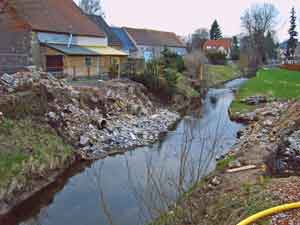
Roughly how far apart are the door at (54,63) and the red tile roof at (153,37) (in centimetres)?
2380

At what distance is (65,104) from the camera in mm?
18094

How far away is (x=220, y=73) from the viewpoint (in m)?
52.3

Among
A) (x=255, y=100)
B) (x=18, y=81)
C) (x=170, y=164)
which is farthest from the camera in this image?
(x=255, y=100)

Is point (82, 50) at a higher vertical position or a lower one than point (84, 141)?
higher

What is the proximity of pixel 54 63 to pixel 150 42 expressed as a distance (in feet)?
91.0

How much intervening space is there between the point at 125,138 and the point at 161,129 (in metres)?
3.57

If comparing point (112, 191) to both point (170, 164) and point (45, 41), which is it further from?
point (45, 41)

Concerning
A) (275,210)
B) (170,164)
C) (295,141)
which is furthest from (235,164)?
(275,210)

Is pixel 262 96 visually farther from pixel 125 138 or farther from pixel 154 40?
pixel 154 40

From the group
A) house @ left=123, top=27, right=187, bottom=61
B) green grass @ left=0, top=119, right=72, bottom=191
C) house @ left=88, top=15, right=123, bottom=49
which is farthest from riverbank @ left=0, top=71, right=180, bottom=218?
house @ left=123, top=27, right=187, bottom=61

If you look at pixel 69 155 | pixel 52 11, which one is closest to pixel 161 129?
pixel 69 155

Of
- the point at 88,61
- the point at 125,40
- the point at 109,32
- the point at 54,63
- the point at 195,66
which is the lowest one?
the point at 195,66

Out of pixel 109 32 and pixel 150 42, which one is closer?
pixel 109 32

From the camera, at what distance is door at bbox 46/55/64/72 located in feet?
83.7
